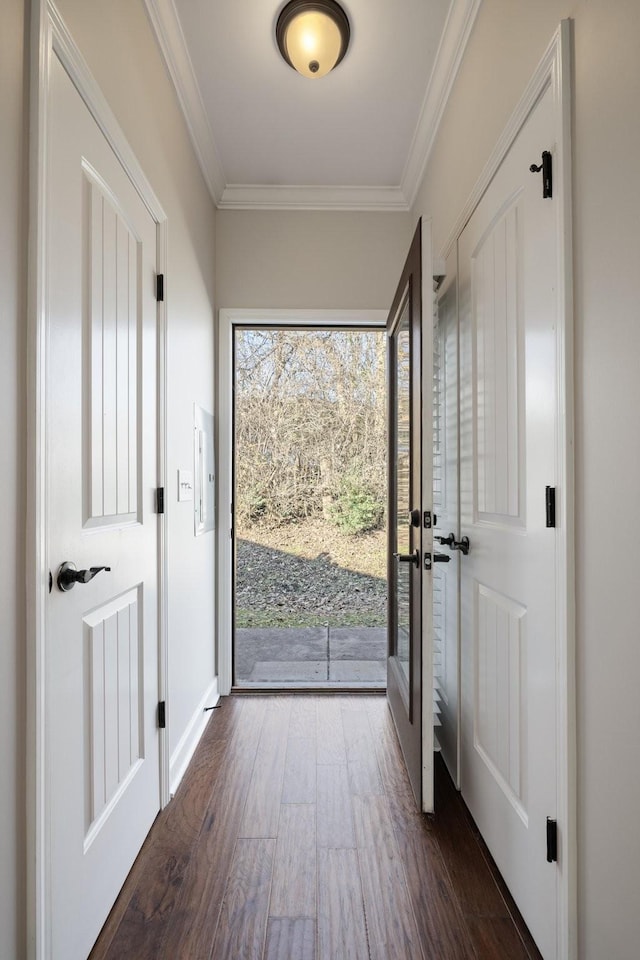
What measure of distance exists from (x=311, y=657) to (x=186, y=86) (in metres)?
3.19

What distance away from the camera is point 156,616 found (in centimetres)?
189

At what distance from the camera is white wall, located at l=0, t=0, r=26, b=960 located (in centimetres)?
99

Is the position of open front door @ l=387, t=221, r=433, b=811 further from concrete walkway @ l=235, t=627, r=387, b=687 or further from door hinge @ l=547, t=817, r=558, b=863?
concrete walkway @ l=235, t=627, r=387, b=687

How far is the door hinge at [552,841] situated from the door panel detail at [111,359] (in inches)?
50.8

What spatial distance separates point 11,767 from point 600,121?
1.66 m

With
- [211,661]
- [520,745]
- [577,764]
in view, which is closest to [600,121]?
[577,764]

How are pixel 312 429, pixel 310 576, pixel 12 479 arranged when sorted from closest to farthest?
pixel 12 479
pixel 312 429
pixel 310 576

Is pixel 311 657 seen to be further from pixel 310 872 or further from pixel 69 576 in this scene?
pixel 69 576

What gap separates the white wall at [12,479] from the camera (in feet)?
3.24

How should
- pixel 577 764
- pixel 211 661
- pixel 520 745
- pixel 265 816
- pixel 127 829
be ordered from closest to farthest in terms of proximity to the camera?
1. pixel 577 764
2. pixel 520 745
3. pixel 127 829
4. pixel 265 816
5. pixel 211 661

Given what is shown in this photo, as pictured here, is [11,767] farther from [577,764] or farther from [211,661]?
[211,661]

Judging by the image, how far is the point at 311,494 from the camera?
12.9ft

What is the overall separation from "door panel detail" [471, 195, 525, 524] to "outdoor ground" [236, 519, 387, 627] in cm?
224

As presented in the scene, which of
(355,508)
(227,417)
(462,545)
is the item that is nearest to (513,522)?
(462,545)
